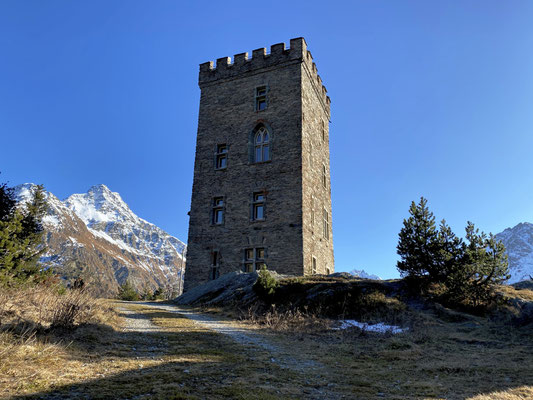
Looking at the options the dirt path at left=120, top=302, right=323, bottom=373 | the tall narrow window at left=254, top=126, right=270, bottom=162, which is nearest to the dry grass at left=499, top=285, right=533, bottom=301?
the dirt path at left=120, top=302, right=323, bottom=373

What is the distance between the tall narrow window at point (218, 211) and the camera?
25.9m

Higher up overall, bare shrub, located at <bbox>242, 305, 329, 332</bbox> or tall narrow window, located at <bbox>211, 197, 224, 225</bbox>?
tall narrow window, located at <bbox>211, 197, 224, 225</bbox>

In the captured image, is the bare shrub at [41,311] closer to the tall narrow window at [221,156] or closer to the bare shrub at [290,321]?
the bare shrub at [290,321]

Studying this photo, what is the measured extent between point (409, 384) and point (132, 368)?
4.26m

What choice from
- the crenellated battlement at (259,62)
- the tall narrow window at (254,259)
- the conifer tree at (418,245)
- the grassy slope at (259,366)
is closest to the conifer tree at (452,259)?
the conifer tree at (418,245)

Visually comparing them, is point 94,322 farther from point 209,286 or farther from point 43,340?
point 209,286

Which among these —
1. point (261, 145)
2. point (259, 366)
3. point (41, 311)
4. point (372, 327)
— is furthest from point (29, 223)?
point (259, 366)

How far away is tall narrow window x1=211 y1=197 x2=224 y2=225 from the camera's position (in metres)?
25.9

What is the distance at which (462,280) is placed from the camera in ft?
45.1

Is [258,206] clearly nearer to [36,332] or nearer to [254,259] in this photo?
[254,259]

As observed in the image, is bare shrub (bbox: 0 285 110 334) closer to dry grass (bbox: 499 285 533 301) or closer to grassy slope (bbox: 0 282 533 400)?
grassy slope (bbox: 0 282 533 400)

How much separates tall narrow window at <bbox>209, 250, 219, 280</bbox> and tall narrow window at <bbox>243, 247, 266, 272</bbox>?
2.01m

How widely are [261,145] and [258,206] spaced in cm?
437

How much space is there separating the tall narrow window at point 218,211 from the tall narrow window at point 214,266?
2.12 m
